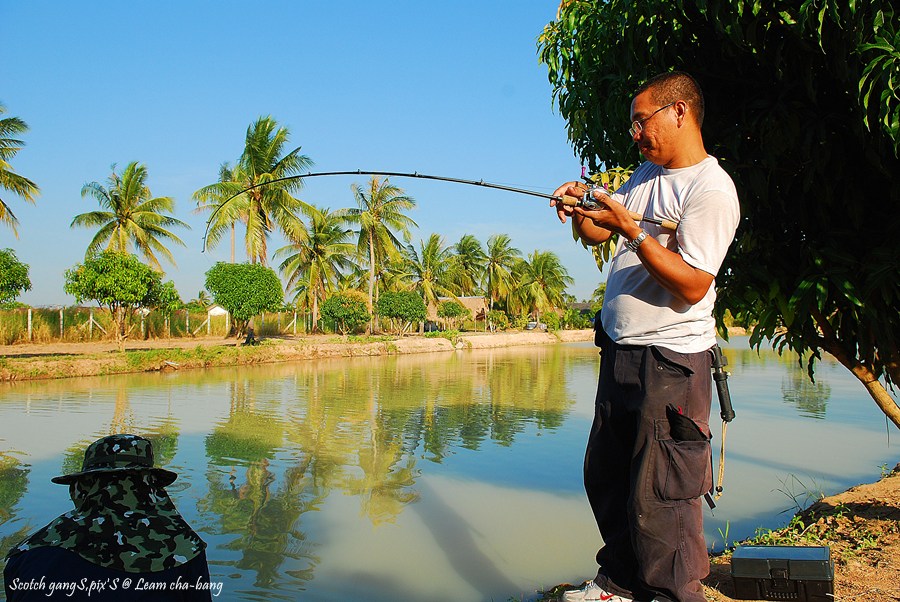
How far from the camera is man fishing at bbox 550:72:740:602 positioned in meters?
1.94

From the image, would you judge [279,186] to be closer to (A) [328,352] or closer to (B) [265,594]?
(A) [328,352]

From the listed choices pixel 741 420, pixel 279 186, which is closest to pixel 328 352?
pixel 279 186

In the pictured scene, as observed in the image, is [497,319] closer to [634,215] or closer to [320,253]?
[320,253]

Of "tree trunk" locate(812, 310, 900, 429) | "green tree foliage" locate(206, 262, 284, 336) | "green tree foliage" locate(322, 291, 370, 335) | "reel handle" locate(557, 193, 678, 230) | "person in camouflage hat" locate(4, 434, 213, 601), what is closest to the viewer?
"person in camouflage hat" locate(4, 434, 213, 601)

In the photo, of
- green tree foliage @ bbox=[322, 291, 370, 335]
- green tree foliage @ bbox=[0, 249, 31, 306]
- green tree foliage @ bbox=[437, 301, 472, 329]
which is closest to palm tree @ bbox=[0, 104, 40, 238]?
green tree foliage @ bbox=[0, 249, 31, 306]

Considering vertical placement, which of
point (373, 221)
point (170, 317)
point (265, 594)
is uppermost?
point (373, 221)

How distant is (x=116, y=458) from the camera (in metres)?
1.78

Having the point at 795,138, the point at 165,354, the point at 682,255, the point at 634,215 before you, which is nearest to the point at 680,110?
the point at 634,215

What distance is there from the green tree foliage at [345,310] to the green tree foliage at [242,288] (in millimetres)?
6776

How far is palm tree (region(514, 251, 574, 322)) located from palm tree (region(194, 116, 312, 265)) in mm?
25757

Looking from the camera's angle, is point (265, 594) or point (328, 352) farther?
point (328, 352)

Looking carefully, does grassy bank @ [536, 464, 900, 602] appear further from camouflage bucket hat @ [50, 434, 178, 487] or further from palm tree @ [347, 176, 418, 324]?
palm tree @ [347, 176, 418, 324]

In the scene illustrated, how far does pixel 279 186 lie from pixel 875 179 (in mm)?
24893

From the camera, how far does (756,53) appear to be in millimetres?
Result: 3400
